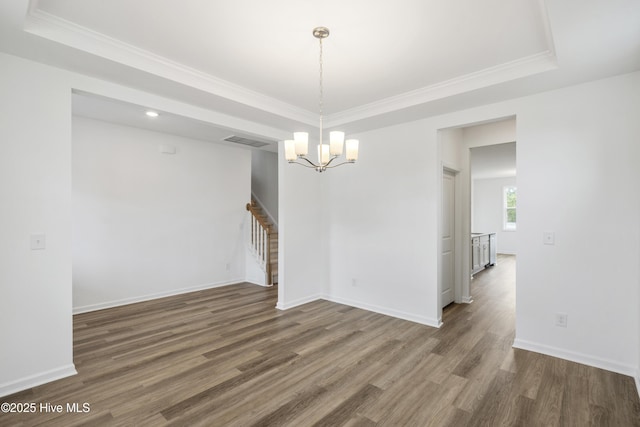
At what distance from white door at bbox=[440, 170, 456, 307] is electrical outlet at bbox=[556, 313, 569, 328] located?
5.12 feet

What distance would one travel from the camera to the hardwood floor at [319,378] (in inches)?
84.1

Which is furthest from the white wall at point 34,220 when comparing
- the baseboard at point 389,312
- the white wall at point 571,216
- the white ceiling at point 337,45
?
the white wall at point 571,216

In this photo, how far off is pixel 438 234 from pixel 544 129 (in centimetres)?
155

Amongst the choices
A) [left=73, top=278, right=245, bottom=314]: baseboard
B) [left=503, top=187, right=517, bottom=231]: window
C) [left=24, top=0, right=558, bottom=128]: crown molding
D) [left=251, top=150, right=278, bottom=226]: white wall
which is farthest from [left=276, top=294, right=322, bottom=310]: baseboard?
[left=503, top=187, right=517, bottom=231]: window

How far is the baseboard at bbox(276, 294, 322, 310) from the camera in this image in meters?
4.52

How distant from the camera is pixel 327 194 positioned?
16.6ft

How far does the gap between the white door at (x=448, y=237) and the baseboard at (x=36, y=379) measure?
4.38 meters

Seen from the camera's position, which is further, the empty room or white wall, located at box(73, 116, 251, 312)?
white wall, located at box(73, 116, 251, 312)

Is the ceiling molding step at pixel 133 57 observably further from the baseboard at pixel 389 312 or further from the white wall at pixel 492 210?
the white wall at pixel 492 210

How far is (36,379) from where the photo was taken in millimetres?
2473

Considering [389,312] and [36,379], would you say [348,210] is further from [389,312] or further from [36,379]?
[36,379]

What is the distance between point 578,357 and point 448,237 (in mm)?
2073

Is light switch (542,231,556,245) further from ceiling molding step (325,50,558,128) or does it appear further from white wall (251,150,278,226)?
white wall (251,150,278,226)

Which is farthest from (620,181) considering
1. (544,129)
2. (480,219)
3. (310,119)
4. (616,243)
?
(480,219)
